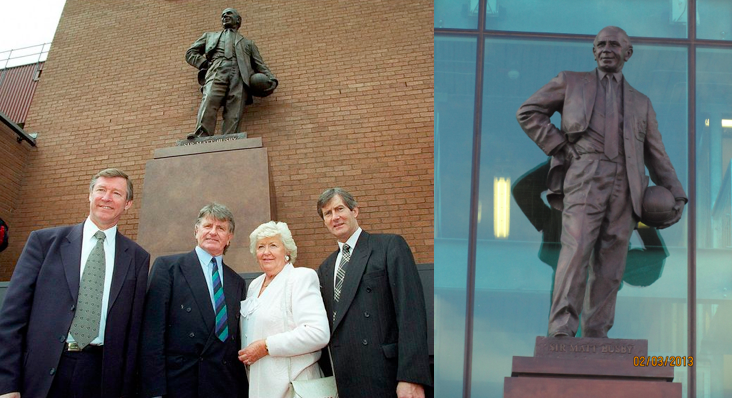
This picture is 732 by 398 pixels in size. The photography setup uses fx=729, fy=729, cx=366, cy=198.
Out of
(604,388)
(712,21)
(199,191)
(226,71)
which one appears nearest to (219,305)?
(604,388)

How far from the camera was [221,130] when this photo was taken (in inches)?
342

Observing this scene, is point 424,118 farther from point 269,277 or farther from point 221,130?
point 269,277

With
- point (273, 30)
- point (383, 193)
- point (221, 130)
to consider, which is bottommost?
point (383, 193)

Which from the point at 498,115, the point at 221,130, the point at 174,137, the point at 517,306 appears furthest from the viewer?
the point at 174,137

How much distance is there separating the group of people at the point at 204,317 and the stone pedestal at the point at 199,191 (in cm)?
295

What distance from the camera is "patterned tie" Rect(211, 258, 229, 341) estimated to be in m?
3.65

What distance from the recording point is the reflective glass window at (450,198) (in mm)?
7230

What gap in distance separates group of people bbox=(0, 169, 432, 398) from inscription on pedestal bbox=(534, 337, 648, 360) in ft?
8.74

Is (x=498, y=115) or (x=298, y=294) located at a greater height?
(x=498, y=115)

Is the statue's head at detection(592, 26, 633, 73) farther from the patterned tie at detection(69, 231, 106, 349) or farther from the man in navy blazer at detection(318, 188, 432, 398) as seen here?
the patterned tie at detection(69, 231, 106, 349)

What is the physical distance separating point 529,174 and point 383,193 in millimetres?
1674

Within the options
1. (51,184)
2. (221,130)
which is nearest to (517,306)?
(221,130)

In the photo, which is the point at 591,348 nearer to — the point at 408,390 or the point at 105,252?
the point at 408,390

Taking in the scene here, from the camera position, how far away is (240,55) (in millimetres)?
8703
